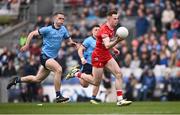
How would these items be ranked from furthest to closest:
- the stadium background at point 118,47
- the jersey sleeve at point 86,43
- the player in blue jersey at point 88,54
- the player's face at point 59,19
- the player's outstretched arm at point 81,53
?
the stadium background at point 118,47 → the jersey sleeve at point 86,43 → the player in blue jersey at point 88,54 → the player's outstretched arm at point 81,53 → the player's face at point 59,19

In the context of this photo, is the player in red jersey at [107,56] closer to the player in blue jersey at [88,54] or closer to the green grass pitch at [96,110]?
the green grass pitch at [96,110]

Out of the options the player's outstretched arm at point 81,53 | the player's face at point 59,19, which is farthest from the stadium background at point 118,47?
the player's face at point 59,19

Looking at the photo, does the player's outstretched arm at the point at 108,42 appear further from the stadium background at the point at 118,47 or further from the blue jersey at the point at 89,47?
the stadium background at the point at 118,47

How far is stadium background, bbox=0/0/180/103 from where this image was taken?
A: 31203mm

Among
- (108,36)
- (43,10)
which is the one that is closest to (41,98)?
(43,10)

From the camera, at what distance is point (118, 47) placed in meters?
33.3

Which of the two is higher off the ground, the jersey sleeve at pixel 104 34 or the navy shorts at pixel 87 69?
the jersey sleeve at pixel 104 34

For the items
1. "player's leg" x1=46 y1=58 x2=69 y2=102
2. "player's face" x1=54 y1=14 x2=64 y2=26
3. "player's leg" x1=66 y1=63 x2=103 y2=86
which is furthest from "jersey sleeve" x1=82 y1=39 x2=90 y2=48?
"player's leg" x1=46 y1=58 x2=69 y2=102

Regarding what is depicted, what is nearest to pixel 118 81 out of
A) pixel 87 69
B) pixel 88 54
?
pixel 87 69

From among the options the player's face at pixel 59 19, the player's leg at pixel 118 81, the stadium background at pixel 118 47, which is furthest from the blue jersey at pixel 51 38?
the stadium background at pixel 118 47

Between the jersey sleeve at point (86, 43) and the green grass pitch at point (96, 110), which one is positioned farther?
the jersey sleeve at point (86, 43)

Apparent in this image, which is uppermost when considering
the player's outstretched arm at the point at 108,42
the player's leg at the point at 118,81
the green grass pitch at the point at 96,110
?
the player's outstretched arm at the point at 108,42

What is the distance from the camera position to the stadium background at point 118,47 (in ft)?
102

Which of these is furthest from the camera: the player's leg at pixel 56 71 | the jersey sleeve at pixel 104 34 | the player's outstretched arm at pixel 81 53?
the player's outstretched arm at pixel 81 53
